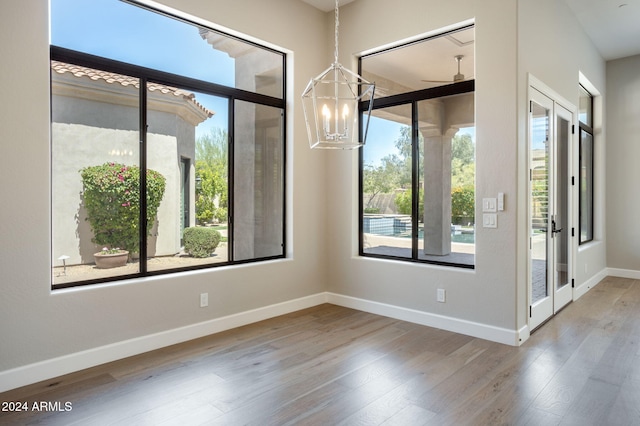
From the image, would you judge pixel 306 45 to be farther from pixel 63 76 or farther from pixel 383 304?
pixel 383 304

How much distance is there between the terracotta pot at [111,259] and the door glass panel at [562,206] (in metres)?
4.30

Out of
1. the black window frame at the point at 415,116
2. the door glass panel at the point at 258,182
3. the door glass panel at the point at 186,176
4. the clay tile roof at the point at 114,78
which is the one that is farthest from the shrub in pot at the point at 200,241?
the black window frame at the point at 415,116

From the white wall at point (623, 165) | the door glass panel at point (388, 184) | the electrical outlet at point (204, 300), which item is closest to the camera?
the electrical outlet at point (204, 300)

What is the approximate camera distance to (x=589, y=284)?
19.3 ft

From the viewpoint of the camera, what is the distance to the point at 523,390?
2.77 meters

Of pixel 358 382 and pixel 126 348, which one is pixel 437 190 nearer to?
pixel 358 382

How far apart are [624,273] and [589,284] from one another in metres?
1.43

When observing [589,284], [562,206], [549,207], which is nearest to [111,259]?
[549,207]

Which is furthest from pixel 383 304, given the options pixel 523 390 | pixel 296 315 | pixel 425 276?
pixel 523 390

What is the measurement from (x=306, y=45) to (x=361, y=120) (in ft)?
3.54

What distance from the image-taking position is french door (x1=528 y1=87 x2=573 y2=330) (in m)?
3.96

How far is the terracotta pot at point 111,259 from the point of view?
A: 11.0ft

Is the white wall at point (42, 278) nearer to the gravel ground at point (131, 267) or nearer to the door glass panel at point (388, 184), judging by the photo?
the gravel ground at point (131, 267)

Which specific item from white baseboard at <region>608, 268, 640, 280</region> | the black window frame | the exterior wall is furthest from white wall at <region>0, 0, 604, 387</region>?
white baseboard at <region>608, 268, 640, 280</region>
